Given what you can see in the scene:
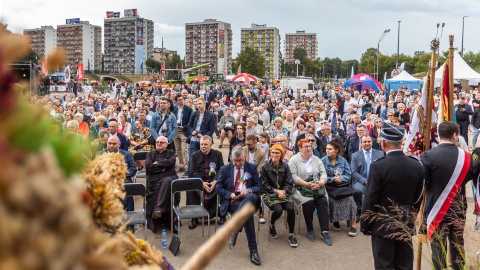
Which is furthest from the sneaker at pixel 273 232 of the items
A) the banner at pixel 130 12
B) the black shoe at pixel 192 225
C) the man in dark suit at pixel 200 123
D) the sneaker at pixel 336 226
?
the banner at pixel 130 12

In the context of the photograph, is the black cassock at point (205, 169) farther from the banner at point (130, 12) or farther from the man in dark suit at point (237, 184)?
the banner at point (130, 12)

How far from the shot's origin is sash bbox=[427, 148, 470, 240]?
4.35 m

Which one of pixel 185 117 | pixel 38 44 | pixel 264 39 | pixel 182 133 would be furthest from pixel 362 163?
pixel 264 39

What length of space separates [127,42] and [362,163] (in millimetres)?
164536

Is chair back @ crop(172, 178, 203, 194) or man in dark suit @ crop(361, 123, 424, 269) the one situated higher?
man in dark suit @ crop(361, 123, 424, 269)

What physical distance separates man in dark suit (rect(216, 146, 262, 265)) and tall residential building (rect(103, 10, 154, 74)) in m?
158

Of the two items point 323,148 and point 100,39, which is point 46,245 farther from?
point 100,39

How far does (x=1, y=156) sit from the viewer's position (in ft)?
1.61

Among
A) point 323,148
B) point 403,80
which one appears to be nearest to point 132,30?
point 403,80

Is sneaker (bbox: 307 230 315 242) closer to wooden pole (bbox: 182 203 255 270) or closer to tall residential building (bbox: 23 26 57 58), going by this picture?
tall residential building (bbox: 23 26 57 58)

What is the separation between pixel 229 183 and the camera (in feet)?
22.2

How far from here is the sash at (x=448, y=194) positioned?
4348mm

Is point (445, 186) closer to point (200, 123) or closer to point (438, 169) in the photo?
point (438, 169)

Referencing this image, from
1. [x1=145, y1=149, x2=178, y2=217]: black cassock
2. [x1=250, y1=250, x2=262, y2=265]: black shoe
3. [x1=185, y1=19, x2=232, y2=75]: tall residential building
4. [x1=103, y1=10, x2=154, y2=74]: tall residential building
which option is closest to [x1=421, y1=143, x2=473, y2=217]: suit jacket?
[x1=250, y1=250, x2=262, y2=265]: black shoe
